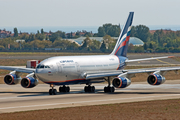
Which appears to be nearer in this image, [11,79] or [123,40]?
[11,79]

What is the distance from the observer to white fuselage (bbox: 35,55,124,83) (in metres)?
41.9

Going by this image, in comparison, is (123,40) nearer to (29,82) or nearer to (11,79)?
(29,82)

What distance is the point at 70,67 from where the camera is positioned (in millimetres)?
44094

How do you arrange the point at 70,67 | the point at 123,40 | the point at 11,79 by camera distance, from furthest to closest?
the point at 123,40, the point at 11,79, the point at 70,67

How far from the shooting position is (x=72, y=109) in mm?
30500

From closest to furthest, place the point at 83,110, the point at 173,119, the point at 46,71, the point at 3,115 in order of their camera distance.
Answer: the point at 173,119 → the point at 3,115 → the point at 83,110 → the point at 46,71

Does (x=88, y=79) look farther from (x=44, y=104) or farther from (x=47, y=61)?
(x=44, y=104)

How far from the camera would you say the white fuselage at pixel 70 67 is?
137ft

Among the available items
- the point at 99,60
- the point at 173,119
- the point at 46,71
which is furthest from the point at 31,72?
the point at 173,119

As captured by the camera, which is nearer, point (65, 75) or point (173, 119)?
point (173, 119)

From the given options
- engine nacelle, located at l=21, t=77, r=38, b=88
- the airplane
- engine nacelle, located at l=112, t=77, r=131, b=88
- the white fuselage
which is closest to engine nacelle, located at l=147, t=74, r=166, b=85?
the airplane

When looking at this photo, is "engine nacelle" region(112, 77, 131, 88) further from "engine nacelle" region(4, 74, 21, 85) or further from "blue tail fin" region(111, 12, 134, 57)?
"engine nacelle" region(4, 74, 21, 85)

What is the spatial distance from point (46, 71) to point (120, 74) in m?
9.49

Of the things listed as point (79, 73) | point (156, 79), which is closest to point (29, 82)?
point (79, 73)
